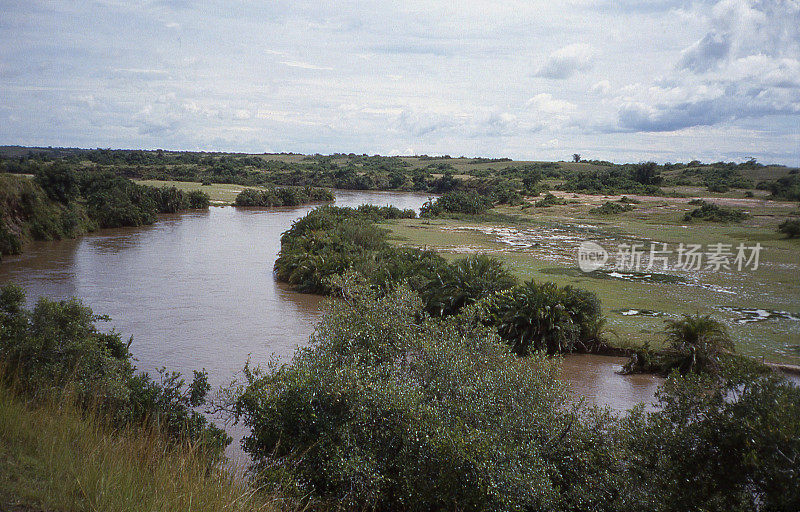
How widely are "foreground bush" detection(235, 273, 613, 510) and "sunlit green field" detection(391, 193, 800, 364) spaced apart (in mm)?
8493

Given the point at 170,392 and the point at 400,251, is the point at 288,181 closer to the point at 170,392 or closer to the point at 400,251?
the point at 400,251

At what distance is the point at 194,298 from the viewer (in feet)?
62.4

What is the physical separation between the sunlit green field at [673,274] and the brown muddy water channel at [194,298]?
3558 mm

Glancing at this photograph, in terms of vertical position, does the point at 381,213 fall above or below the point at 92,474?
below

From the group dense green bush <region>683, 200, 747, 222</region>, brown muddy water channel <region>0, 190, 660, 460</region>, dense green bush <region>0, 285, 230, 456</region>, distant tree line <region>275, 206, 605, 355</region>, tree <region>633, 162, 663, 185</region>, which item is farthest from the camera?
tree <region>633, 162, 663, 185</region>

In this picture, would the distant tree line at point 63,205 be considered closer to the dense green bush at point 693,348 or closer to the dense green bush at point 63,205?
the dense green bush at point 63,205

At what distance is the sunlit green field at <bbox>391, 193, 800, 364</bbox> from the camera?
579 inches

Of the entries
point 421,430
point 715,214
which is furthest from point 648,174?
point 421,430

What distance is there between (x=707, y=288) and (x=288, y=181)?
258 feet

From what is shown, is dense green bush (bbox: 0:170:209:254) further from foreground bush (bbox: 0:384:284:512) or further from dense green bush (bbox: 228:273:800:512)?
dense green bush (bbox: 228:273:800:512)

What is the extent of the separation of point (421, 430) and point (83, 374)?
4.84 metres

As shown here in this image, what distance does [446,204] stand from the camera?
2025 inches

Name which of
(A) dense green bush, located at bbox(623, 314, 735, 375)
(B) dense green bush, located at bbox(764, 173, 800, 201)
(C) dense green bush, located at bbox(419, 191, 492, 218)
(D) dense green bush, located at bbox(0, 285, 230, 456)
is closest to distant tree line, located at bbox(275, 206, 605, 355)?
(A) dense green bush, located at bbox(623, 314, 735, 375)

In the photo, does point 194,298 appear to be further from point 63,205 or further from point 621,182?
point 621,182
